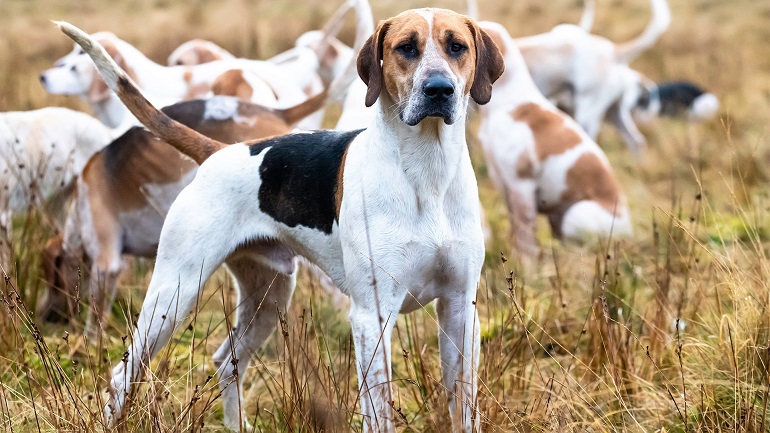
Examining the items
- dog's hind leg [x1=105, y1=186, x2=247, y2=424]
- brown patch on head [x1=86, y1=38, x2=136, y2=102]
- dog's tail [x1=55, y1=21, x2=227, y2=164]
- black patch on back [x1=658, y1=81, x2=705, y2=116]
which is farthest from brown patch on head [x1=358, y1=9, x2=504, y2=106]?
black patch on back [x1=658, y1=81, x2=705, y2=116]

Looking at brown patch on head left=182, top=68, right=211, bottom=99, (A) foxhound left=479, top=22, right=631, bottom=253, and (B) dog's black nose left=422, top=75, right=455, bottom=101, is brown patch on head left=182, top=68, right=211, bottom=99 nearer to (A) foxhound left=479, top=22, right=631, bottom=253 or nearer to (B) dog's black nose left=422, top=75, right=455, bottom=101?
(A) foxhound left=479, top=22, right=631, bottom=253

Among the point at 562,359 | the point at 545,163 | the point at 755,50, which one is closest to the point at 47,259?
the point at 562,359

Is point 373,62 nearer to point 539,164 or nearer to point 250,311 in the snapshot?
point 250,311

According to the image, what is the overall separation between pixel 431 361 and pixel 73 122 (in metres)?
3.25

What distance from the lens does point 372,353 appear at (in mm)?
3381

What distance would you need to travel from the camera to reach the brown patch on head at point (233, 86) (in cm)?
646

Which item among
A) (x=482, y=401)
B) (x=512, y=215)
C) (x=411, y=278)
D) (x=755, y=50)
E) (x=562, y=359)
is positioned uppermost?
(x=411, y=278)

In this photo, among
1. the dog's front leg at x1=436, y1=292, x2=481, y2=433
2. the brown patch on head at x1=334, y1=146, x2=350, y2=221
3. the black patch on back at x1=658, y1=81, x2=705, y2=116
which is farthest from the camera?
the black patch on back at x1=658, y1=81, x2=705, y2=116

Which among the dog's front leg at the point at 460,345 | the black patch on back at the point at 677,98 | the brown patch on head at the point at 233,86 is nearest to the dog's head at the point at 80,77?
the brown patch on head at the point at 233,86

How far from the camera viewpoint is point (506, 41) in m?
7.01

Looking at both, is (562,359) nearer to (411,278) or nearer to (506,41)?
(411,278)

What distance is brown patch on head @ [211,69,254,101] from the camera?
21.2 ft

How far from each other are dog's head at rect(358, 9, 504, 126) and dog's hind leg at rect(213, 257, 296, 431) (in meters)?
1.01

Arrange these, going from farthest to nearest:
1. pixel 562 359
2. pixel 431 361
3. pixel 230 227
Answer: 1. pixel 562 359
2. pixel 431 361
3. pixel 230 227
